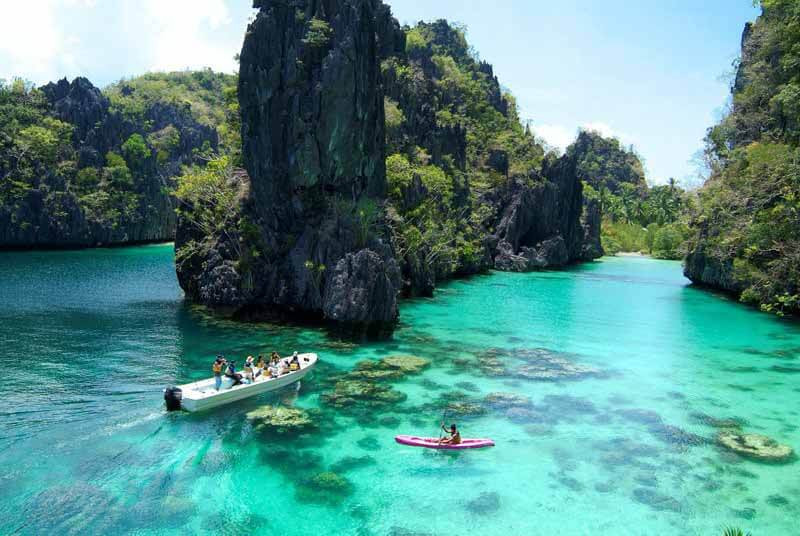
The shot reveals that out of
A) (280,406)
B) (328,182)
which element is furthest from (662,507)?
(328,182)

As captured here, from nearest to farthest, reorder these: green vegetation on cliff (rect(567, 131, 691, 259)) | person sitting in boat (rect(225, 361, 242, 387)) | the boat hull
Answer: the boat hull < person sitting in boat (rect(225, 361, 242, 387)) < green vegetation on cliff (rect(567, 131, 691, 259))

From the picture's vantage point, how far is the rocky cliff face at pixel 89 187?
3546 inches

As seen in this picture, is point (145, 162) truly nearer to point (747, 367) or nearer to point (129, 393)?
point (129, 393)

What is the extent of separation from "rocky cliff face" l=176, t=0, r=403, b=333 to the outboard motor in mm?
15172

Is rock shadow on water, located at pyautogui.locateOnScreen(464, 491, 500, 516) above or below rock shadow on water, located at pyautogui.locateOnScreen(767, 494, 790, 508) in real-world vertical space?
below

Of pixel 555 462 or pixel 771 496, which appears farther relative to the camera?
pixel 555 462

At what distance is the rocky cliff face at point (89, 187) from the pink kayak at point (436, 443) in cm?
8860

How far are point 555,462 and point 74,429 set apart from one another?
18589 millimetres

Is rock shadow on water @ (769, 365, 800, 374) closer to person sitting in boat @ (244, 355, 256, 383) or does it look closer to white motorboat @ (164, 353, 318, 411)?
white motorboat @ (164, 353, 318, 411)

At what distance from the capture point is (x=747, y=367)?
118 feet

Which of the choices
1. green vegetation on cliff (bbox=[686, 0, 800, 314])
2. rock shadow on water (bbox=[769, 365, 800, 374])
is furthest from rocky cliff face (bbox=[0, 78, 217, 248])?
rock shadow on water (bbox=[769, 365, 800, 374])

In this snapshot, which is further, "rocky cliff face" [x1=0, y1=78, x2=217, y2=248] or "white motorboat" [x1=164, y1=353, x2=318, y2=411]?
"rocky cliff face" [x1=0, y1=78, x2=217, y2=248]

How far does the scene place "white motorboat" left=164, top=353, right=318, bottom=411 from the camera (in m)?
23.6

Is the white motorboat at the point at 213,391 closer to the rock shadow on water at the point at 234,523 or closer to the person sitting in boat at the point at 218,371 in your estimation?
the person sitting in boat at the point at 218,371
